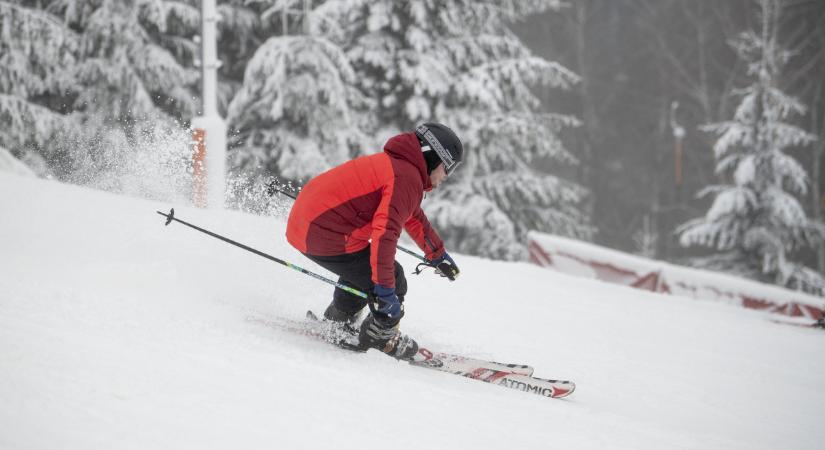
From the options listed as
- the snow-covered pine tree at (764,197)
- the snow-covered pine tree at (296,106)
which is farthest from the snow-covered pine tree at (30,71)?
the snow-covered pine tree at (764,197)

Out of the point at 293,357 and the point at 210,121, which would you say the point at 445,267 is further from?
the point at 210,121

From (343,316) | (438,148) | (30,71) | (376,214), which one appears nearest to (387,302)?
(376,214)

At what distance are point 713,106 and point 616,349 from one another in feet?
89.4

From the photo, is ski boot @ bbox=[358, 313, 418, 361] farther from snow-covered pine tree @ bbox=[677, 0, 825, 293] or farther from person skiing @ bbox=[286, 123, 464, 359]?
snow-covered pine tree @ bbox=[677, 0, 825, 293]

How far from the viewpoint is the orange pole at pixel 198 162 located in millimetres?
8023

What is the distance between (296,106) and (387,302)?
9135mm

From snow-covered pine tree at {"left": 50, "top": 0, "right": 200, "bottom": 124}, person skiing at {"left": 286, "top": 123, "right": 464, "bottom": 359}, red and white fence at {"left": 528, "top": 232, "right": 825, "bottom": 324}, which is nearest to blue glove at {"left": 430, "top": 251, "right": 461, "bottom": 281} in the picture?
person skiing at {"left": 286, "top": 123, "right": 464, "bottom": 359}

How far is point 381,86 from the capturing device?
13.8 meters

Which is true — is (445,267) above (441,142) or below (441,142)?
below

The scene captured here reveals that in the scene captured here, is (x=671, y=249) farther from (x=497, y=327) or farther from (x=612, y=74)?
(x=497, y=327)

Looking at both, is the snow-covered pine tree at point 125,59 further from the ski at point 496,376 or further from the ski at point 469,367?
the ski at point 496,376

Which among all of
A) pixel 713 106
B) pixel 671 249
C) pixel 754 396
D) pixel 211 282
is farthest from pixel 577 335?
pixel 671 249

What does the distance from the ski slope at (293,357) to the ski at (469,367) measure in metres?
0.14

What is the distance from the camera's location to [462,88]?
13656 mm
